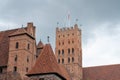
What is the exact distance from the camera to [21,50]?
191ft

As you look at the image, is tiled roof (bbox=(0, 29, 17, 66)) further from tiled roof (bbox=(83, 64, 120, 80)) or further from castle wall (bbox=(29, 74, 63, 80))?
tiled roof (bbox=(83, 64, 120, 80))

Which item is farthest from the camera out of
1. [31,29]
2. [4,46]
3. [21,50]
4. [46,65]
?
[31,29]

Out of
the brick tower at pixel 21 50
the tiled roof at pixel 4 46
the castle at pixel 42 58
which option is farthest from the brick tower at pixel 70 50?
the brick tower at pixel 21 50

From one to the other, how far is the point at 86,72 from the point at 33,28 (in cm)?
3908

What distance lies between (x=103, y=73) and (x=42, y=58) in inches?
2075

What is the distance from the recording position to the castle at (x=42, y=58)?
41.9 metres

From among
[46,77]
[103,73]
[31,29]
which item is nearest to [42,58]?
[46,77]

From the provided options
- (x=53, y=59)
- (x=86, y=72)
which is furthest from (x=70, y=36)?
(x=53, y=59)

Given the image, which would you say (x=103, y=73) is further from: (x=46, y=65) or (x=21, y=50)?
(x=46, y=65)

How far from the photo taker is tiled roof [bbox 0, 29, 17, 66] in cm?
5773

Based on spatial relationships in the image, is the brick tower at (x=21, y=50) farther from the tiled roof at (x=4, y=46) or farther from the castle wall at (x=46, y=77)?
the castle wall at (x=46, y=77)

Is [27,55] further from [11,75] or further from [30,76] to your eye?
[30,76]

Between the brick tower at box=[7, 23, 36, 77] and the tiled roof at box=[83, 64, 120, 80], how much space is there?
35245 millimetres

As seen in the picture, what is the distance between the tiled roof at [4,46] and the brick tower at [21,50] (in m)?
0.89
